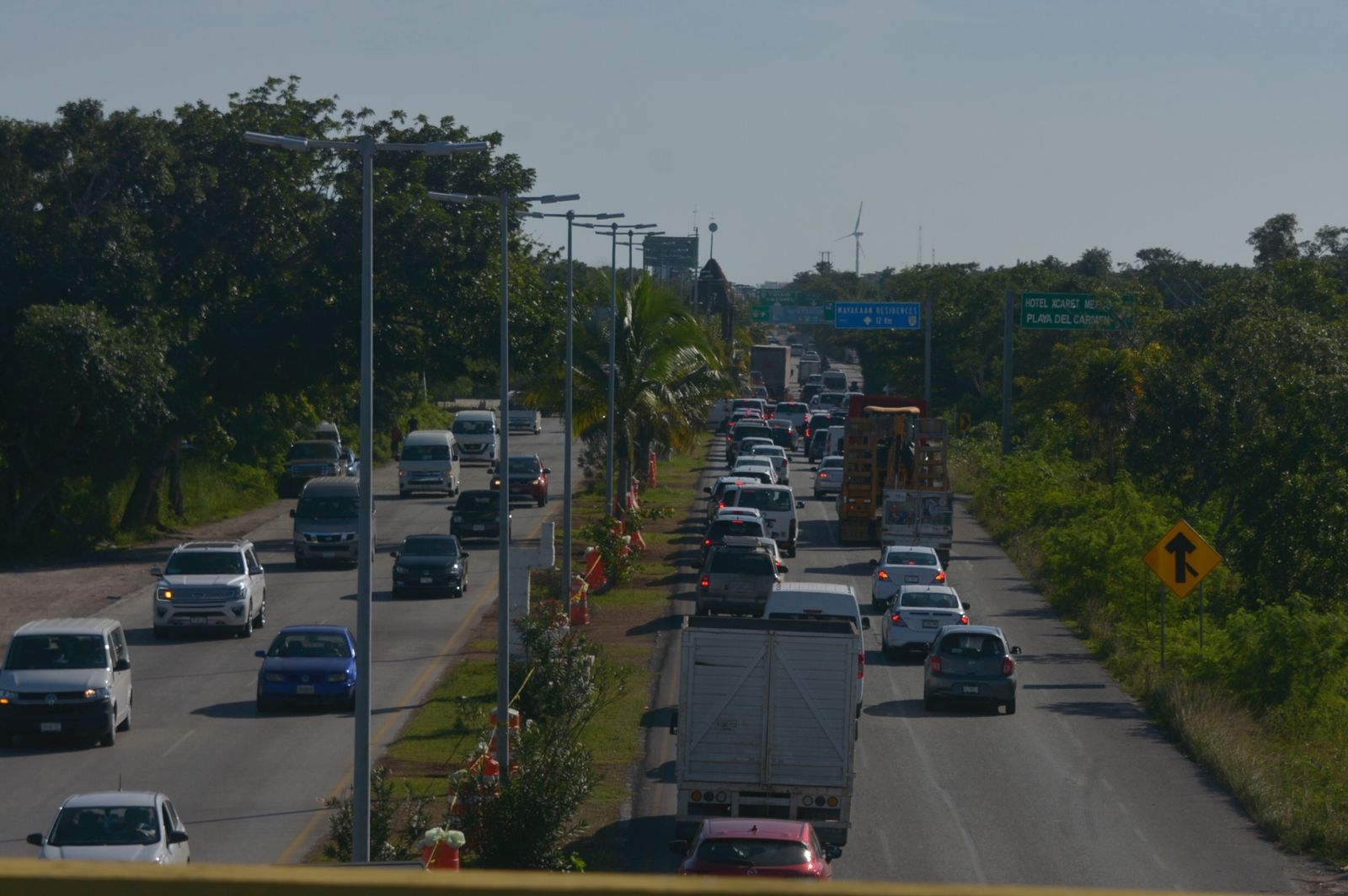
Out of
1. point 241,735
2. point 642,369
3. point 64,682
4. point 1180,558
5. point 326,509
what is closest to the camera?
point 64,682

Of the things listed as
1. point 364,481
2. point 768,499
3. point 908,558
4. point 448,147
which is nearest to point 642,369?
point 768,499

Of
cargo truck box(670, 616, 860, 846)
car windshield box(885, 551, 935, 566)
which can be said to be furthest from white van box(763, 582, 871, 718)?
car windshield box(885, 551, 935, 566)

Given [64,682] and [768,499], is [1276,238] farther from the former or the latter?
[64,682]

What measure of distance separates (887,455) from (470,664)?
67.5 ft

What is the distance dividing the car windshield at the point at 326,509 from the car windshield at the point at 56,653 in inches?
741

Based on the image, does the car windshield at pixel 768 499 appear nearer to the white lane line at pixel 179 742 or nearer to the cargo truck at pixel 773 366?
the white lane line at pixel 179 742

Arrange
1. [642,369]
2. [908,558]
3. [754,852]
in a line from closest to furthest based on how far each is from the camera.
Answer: [754,852]
[908,558]
[642,369]

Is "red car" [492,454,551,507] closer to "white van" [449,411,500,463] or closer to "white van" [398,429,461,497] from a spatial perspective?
"white van" [398,429,461,497]

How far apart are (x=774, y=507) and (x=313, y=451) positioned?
21.8 metres

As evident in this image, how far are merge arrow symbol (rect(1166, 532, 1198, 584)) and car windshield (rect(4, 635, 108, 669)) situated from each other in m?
16.7

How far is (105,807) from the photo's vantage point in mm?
15430

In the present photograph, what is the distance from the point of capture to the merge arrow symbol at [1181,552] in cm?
2667

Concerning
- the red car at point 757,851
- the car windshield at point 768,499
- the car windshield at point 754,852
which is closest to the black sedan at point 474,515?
the car windshield at point 768,499

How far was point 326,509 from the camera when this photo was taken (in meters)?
43.1
